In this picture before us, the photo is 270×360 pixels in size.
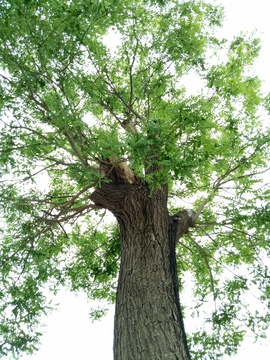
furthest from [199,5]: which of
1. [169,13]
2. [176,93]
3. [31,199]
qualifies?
[31,199]

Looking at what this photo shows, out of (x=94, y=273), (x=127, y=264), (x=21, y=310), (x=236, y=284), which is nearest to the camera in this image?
(x=127, y=264)

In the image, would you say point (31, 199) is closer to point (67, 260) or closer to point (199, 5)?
point (67, 260)

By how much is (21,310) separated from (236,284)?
3.75 meters

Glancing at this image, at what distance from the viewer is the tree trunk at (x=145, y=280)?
4.62 m

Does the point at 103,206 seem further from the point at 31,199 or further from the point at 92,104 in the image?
the point at 92,104

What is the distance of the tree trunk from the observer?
182 inches

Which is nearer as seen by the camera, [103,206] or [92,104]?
[92,104]

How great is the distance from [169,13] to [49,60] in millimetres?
2851

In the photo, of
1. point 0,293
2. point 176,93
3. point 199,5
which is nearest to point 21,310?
point 0,293

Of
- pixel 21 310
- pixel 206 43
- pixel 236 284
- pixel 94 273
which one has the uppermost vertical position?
pixel 206 43

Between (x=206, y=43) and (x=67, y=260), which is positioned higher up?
(x=206, y=43)

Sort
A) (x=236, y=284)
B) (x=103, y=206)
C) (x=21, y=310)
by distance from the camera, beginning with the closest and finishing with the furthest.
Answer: (x=21, y=310) < (x=103, y=206) < (x=236, y=284)

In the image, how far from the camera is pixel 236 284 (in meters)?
7.04

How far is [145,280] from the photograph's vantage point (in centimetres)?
525
